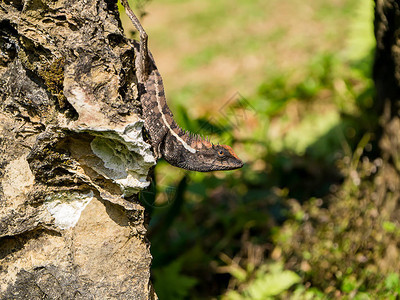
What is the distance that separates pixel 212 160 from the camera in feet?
9.28

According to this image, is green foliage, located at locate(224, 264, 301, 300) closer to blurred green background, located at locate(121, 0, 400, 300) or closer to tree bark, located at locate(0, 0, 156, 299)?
blurred green background, located at locate(121, 0, 400, 300)

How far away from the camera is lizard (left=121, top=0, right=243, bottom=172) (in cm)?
277

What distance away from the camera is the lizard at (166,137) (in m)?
2.77

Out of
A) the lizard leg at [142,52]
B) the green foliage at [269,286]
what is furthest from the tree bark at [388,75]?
Answer: the lizard leg at [142,52]

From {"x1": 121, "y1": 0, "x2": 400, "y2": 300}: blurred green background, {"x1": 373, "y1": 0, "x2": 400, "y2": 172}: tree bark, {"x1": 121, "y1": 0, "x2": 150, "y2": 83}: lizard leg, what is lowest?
{"x1": 121, "y1": 0, "x2": 400, "y2": 300}: blurred green background

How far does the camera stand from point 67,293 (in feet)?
8.56

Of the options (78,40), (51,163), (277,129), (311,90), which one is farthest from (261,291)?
(311,90)

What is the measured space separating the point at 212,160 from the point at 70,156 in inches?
36.5

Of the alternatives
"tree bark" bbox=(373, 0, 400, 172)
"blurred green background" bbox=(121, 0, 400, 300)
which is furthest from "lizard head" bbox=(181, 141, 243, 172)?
"tree bark" bbox=(373, 0, 400, 172)

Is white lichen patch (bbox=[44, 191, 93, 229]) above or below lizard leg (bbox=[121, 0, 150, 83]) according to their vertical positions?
below

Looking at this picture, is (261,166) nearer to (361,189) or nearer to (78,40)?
(361,189)

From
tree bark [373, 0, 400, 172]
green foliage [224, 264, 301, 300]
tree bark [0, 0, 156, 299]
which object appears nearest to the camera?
tree bark [0, 0, 156, 299]

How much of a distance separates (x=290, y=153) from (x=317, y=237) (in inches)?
65.3

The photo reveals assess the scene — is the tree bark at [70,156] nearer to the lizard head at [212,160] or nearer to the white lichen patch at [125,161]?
the white lichen patch at [125,161]
